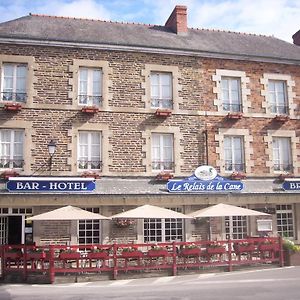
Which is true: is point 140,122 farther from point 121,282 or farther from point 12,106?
point 121,282

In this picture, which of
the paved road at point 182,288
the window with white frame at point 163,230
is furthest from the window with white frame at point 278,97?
the paved road at point 182,288

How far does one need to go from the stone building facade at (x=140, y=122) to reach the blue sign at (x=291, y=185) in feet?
0.81

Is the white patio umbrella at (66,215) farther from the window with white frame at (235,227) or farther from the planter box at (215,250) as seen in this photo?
the window with white frame at (235,227)

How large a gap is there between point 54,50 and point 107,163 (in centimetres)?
446

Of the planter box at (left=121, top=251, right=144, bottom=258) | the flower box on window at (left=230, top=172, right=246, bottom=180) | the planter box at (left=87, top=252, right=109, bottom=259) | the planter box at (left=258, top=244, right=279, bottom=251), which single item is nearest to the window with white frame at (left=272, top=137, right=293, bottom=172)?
the flower box on window at (left=230, top=172, right=246, bottom=180)

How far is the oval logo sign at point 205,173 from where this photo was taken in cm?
1647

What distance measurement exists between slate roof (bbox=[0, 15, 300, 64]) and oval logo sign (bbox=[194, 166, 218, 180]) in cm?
443

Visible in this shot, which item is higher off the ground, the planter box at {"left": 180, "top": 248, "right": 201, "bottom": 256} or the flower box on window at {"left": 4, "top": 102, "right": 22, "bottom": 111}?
the flower box on window at {"left": 4, "top": 102, "right": 22, "bottom": 111}

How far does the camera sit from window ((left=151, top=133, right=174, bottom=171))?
16.6 meters

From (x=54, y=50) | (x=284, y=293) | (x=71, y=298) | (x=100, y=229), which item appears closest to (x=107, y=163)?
(x=100, y=229)

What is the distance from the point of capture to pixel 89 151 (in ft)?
52.6

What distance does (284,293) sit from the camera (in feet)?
31.8

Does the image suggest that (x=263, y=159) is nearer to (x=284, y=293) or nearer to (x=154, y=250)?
(x=154, y=250)

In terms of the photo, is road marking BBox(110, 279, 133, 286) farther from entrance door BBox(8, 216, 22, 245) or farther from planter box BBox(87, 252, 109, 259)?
entrance door BBox(8, 216, 22, 245)
